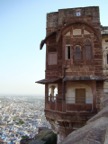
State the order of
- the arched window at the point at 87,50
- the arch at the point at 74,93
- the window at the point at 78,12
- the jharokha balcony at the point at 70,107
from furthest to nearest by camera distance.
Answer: the window at the point at 78,12, the arch at the point at 74,93, the arched window at the point at 87,50, the jharokha balcony at the point at 70,107

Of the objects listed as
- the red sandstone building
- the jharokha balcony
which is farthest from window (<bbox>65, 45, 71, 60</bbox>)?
the jharokha balcony

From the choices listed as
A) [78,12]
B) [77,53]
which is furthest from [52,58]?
[78,12]

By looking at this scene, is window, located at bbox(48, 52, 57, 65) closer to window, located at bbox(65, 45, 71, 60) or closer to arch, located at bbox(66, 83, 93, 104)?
window, located at bbox(65, 45, 71, 60)

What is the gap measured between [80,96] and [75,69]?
196 cm

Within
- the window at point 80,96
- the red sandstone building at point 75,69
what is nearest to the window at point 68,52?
the red sandstone building at point 75,69

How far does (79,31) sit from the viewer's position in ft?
49.6

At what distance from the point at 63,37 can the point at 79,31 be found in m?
1.16

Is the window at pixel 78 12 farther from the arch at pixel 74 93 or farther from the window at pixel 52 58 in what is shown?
the arch at pixel 74 93

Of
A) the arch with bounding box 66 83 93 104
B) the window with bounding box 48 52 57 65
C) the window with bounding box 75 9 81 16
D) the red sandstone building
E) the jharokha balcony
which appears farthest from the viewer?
the window with bounding box 48 52 57 65

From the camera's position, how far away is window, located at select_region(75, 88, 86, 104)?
49.4 feet

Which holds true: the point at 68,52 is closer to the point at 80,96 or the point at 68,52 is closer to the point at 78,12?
the point at 78,12

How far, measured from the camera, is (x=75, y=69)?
48.3ft

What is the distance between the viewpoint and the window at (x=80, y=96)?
15070 mm

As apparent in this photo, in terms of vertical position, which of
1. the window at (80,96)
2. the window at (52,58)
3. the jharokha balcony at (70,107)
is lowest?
the jharokha balcony at (70,107)
